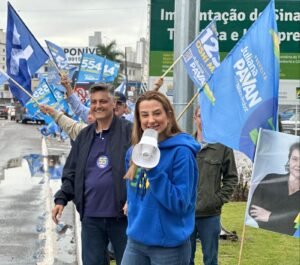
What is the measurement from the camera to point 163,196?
3.15 meters

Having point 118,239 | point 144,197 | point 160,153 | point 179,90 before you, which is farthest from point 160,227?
point 179,90

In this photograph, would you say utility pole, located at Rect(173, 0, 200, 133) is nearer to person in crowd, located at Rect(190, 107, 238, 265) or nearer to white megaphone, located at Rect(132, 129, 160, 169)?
person in crowd, located at Rect(190, 107, 238, 265)

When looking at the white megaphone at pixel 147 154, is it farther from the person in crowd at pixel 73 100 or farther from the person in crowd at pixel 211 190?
the person in crowd at pixel 73 100

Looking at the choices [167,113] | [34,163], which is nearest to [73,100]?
[167,113]

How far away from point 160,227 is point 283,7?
6.56 meters

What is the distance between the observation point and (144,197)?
10.9 ft

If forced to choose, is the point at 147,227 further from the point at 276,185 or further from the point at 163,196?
the point at 276,185

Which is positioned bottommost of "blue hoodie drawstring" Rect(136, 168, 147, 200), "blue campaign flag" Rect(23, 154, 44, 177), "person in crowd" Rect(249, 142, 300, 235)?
"blue campaign flag" Rect(23, 154, 44, 177)

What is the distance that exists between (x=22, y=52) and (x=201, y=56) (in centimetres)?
236

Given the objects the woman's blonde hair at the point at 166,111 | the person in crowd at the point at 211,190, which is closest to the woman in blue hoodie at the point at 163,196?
the woman's blonde hair at the point at 166,111

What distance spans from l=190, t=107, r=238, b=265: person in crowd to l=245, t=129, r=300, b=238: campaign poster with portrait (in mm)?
332

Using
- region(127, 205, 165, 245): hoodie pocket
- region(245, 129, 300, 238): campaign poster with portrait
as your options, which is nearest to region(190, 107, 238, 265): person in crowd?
region(245, 129, 300, 238): campaign poster with portrait

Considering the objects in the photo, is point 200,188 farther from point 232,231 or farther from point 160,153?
point 232,231

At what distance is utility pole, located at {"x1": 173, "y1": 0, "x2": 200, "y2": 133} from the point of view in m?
5.90
